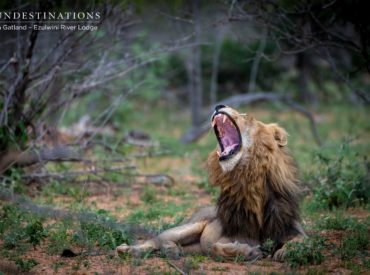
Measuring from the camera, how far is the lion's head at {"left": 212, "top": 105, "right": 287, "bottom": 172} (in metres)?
5.47

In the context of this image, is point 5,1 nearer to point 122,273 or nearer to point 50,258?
point 50,258

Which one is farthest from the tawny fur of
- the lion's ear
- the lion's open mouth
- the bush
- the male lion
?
the bush

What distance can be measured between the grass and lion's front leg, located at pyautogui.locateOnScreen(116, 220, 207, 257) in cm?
12

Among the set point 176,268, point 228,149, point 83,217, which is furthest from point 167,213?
point 176,268

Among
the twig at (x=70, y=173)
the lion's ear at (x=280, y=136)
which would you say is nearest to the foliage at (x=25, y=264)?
the lion's ear at (x=280, y=136)

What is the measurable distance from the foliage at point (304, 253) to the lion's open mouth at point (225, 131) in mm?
1022

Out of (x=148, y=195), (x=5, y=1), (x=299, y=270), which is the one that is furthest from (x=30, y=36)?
(x=299, y=270)

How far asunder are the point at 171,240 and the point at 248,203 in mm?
710

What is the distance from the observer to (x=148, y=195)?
8.01 meters

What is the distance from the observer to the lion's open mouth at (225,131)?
18.7 feet

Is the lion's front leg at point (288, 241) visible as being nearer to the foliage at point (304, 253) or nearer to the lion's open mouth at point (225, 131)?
the foliage at point (304, 253)

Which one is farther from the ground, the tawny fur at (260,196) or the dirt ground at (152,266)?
the tawny fur at (260,196)

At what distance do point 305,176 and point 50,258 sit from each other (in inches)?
155

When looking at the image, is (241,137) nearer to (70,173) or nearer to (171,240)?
(171,240)
